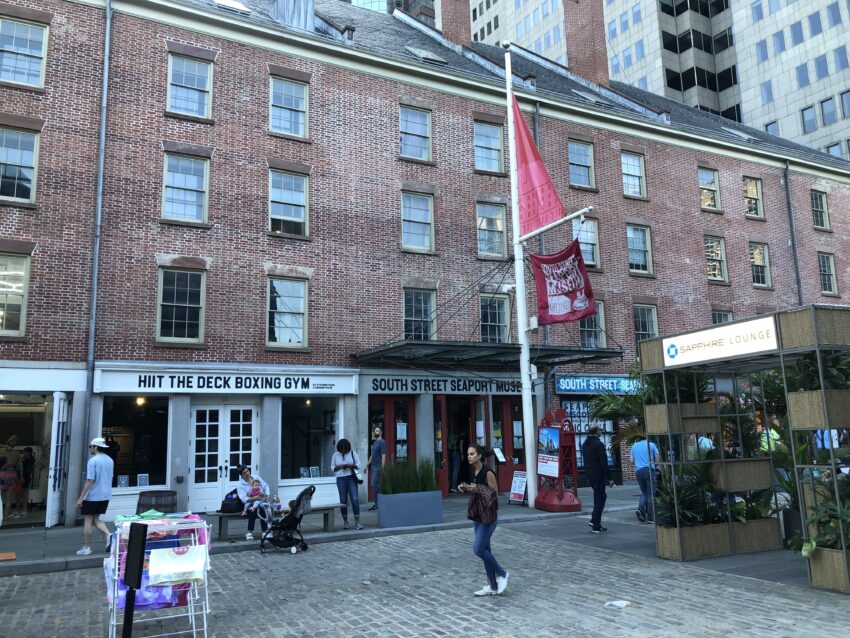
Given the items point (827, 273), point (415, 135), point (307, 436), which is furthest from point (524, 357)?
point (827, 273)

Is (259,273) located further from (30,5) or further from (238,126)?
(30,5)

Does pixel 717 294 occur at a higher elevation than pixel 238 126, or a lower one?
lower

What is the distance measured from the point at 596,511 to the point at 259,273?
10287mm

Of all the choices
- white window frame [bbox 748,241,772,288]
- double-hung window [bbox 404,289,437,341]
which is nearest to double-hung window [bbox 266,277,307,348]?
double-hung window [bbox 404,289,437,341]

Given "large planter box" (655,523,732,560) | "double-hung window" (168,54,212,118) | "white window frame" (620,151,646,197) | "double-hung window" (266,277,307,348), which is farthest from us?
"white window frame" (620,151,646,197)

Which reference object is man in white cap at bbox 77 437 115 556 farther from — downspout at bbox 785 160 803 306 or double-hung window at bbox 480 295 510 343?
downspout at bbox 785 160 803 306

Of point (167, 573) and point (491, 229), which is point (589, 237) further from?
point (167, 573)

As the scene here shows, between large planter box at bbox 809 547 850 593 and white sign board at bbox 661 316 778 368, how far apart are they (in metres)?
2.58

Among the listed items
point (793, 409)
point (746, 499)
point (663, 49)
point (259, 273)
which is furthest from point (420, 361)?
point (663, 49)

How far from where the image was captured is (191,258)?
17406 mm

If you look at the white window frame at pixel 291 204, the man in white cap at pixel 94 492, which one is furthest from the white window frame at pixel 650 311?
the man in white cap at pixel 94 492

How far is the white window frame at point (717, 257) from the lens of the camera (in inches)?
1032

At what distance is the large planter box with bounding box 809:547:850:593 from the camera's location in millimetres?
8320

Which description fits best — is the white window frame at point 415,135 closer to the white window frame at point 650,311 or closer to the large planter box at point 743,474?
the white window frame at point 650,311
